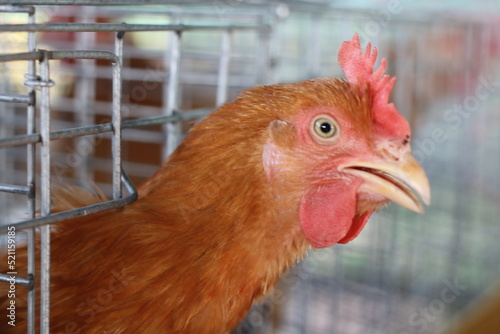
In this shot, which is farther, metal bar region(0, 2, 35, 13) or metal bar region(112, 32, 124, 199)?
metal bar region(112, 32, 124, 199)

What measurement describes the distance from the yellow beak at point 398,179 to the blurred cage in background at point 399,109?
2.90ft

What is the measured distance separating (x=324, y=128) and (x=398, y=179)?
0.14 m

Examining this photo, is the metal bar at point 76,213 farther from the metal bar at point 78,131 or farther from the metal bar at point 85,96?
the metal bar at point 85,96

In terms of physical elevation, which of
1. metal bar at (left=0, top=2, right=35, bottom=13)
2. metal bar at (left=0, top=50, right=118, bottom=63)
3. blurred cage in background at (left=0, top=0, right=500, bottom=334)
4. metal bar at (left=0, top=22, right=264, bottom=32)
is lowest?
blurred cage in background at (left=0, top=0, right=500, bottom=334)

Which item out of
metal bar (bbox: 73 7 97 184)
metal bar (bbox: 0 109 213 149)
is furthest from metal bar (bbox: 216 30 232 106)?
metal bar (bbox: 73 7 97 184)

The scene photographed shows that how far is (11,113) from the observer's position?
235cm

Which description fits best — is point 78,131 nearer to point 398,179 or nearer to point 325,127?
point 325,127

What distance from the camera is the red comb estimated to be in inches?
36.4

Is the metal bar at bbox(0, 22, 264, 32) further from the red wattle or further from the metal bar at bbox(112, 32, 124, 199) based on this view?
the red wattle

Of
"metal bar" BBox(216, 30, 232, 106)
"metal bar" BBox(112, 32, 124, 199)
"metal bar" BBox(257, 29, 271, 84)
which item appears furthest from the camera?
"metal bar" BBox(257, 29, 271, 84)

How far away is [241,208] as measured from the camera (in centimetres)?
91

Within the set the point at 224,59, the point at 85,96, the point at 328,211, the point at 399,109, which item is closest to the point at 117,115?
the point at 328,211

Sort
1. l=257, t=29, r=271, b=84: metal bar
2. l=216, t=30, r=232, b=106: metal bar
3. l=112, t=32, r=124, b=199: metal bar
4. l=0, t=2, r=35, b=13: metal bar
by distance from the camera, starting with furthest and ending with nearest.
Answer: l=257, t=29, r=271, b=84: metal bar → l=216, t=30, r=232, b=106: metal bar → l=112, t=32, r=124, b=199: metal bar → l=0, t=2, r=35, b=13: metal bar

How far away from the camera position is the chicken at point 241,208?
2.89 ft
